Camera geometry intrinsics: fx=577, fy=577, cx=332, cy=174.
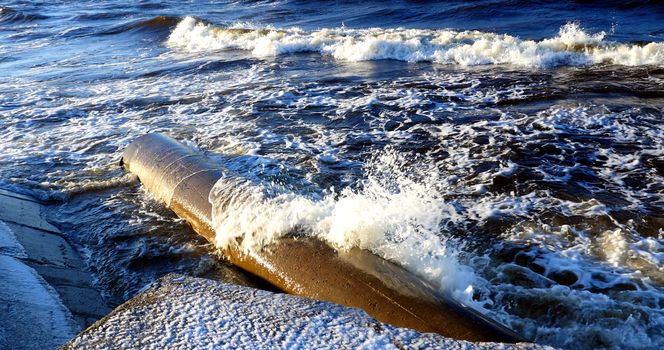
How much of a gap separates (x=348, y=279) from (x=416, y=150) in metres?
3.52

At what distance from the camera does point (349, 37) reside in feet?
46.1

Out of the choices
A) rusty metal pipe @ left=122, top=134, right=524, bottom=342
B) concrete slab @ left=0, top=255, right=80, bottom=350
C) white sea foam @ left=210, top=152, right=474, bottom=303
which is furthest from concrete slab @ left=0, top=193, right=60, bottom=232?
white sea foam @ left=210, top=152, right=474, bottom=303

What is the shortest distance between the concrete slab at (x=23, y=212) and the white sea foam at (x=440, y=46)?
8.11 meters

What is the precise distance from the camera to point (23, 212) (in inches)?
225

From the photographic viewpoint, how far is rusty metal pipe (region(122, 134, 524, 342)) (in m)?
3.04

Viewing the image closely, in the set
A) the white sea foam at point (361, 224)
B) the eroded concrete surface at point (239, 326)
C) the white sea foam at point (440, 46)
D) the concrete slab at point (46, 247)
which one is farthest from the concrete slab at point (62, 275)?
the white sea foam at point (440, 46)

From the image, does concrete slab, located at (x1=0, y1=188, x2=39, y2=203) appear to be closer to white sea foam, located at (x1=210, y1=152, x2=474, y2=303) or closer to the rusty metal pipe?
the rusty metal pipe

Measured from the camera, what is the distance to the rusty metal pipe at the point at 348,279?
3041 millimetres

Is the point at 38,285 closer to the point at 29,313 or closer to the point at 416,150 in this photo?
the point at 29,313

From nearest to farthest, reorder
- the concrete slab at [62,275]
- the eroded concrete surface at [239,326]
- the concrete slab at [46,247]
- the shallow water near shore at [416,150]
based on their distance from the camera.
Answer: the eroded concrete surface at [239,326]
the shallow water near shore at [416,150]
the concrete slab at [62,275]
the concrete slab at [46,247]

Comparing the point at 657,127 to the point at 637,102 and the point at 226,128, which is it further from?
the point at 226,128

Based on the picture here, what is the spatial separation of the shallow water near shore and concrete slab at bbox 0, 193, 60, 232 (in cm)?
17

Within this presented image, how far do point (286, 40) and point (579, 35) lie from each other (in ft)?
22.4

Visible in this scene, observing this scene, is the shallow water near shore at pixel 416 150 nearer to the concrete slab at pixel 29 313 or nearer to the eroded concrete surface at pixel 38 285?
the eroded concrete surface at pixel 38 285
